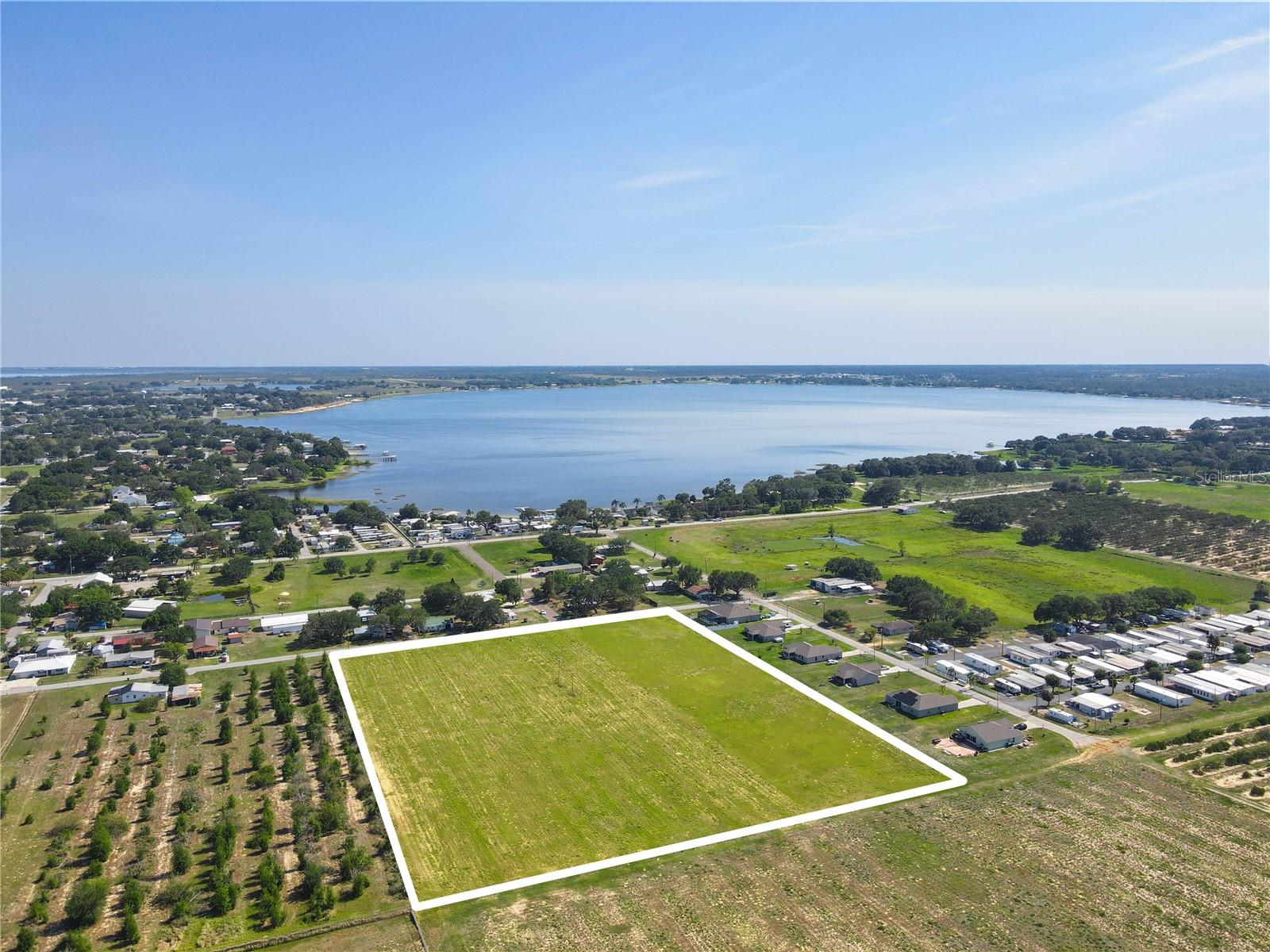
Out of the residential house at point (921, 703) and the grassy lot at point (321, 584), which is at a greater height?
the residential house at point (921, 703)

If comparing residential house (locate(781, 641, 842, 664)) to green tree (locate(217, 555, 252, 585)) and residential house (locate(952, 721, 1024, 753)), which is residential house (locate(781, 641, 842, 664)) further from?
green tree (locate(217, 555, 252, 585))

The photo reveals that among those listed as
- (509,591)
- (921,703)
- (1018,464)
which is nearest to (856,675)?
(921,703)

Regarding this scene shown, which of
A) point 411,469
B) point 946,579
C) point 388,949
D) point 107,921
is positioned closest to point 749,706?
point 388,949

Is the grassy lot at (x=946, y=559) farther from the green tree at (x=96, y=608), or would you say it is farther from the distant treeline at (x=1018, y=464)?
the green tree at (x=96, y=608)

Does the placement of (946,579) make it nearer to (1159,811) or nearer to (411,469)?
(1159,811)

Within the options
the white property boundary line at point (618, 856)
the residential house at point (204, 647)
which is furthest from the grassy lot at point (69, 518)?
the white property boundary line at point (618, 856)

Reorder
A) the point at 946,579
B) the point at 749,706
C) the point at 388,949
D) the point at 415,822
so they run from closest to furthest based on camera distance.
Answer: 1. the point at 388,949
2. the point at 415,822
3. the point at 749,706
4. the point at 946,579

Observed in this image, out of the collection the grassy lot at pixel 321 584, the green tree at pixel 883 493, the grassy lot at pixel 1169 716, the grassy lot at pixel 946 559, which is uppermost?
the green tree at pixel 883 493
